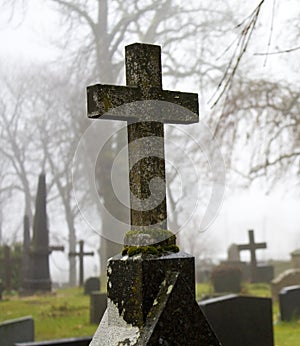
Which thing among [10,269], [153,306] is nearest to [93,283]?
[10,269]

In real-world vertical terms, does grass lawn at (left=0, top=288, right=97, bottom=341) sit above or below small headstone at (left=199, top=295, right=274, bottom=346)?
below

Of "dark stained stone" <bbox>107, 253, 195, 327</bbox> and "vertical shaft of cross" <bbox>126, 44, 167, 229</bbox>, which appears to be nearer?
"dark stained stone" <bbox>107, 253, 195, 327</bbox>

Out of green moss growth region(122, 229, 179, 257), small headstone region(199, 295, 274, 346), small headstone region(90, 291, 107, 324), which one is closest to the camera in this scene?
green moss growth region(122, 229, 179, 257)

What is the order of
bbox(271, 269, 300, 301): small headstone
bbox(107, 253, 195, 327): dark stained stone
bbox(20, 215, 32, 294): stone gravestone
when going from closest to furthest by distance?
bbox(107, 253, 195, 327): dark stained stone, bbox(271, 269, 300, 301): small headstone, bbox(20, 215, 32, 294): stone gravestone

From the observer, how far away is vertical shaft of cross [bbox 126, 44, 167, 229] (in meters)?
3.51

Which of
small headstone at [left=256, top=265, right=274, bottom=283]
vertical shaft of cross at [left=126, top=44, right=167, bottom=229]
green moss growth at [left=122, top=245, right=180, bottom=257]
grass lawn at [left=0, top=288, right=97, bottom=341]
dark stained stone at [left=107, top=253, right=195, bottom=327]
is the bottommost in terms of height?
grass lawn at [left=0, top=288, right=97, bottom=341]

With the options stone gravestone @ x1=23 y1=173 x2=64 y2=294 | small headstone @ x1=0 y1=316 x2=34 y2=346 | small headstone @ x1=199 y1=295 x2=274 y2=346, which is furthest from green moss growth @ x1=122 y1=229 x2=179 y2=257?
stone gravestone @ x1=23 y1=173 x2=64 y2=294

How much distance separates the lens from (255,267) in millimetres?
19844

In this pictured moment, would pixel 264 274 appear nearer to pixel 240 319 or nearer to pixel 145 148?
pixel 240 319

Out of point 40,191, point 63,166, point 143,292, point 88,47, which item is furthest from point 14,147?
point 143,292

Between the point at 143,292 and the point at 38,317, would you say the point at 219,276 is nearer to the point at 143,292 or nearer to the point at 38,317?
the point at 38,317

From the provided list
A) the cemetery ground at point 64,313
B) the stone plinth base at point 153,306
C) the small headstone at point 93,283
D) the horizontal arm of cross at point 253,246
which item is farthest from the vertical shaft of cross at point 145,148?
the horizontal arm of cross at point 253,246

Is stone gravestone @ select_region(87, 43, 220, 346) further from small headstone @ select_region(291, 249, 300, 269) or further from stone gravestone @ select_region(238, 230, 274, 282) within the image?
small headstone @ select_region(291, 249, 300, 269)

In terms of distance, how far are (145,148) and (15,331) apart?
5.35m
